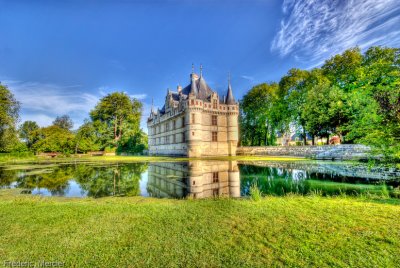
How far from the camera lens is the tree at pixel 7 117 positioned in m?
30.0

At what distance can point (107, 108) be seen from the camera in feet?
162

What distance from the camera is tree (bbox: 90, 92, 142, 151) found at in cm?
4869

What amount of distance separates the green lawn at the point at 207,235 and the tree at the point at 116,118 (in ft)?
150

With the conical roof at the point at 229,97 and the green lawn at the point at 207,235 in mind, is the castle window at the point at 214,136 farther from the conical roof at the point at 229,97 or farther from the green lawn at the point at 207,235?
the green lawn at the point at 207,235

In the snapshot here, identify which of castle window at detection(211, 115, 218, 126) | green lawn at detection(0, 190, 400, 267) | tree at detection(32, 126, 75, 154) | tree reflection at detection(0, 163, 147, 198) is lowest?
tree reflection at detection(0, 163, 147, 198)

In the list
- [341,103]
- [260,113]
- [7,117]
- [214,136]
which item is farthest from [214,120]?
[7,117]

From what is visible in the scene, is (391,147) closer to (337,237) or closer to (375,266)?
(337,237)

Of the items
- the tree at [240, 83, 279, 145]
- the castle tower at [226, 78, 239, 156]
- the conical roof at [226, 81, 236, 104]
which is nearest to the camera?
the castle tower at [226, 78, 239, 156]

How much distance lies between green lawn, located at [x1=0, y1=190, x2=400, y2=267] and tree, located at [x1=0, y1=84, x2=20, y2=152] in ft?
113

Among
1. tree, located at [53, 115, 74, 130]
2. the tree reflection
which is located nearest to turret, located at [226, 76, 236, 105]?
the tree reflection

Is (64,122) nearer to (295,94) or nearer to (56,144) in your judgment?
(56,144)

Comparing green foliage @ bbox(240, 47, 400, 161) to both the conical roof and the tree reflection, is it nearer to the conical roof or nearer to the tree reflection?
the conical roof

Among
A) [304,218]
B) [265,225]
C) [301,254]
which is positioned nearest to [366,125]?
[304,218]

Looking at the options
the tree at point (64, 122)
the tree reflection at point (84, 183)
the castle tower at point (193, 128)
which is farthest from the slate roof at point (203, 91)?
the tree at point (64, 122)
